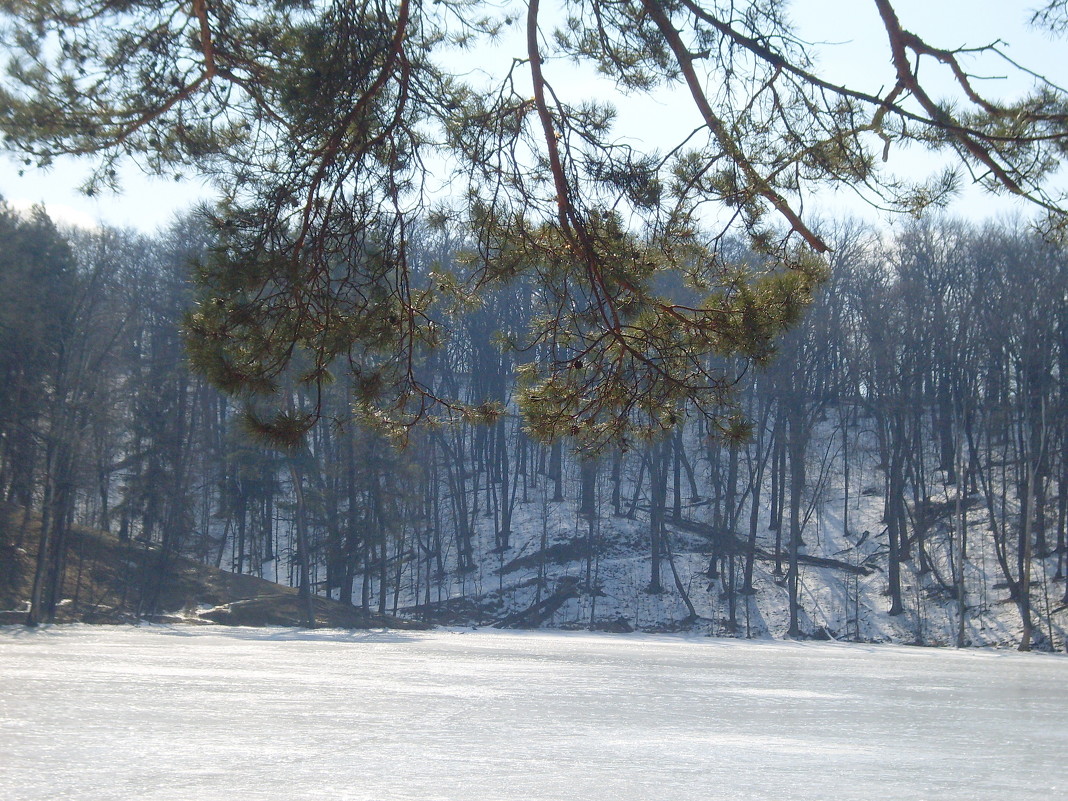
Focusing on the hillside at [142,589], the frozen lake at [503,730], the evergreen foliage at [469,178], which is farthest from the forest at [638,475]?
the evergreen foliage at [469,178]

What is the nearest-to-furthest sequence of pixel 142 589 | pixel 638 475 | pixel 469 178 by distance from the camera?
pixel 469 178, pixel 142 589, pixel 638 475

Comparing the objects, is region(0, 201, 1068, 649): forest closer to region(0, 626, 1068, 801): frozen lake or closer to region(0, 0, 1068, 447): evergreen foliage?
region(0, 626, 1068, 801): frozen lake

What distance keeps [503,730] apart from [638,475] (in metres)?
24.7

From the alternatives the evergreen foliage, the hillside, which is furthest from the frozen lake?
the hillside

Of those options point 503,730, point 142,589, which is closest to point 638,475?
point 142,589

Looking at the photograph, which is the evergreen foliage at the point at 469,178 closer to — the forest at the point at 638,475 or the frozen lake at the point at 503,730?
the frozen lake at the point at 503,730

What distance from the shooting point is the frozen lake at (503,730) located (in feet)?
17.1

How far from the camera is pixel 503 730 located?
274 inches

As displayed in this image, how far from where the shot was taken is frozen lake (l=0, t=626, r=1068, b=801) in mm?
5211

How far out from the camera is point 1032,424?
22797mm

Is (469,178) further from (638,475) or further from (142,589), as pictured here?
(638,475)

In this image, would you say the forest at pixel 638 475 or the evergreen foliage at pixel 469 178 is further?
the forest at pixel 638 475

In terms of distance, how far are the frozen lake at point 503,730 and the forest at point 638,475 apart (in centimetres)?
860

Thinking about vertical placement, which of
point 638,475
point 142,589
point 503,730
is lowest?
point 503,730
